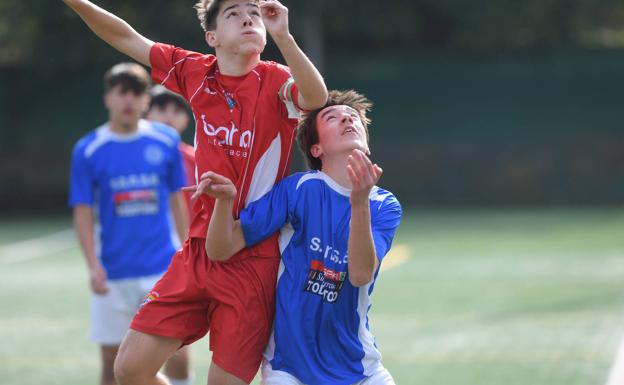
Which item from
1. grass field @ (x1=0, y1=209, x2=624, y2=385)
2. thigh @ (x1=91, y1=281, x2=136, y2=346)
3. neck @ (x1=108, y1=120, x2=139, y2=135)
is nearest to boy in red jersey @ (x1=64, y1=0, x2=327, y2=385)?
thigh @ (x1=91, y1=281, x2=136, y2=346)

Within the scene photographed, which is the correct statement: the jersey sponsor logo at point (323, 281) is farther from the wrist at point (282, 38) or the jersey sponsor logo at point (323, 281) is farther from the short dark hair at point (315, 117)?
the wrist at point (282, 38)

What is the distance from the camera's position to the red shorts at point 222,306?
4730 mm

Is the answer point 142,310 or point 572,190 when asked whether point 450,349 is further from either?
point 572,190

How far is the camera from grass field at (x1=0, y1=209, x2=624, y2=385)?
8812mm

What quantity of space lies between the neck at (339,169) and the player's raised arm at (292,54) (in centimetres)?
31

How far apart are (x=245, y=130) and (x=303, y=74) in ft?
1.46

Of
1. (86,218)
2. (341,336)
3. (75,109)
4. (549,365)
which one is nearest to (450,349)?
(549,365)

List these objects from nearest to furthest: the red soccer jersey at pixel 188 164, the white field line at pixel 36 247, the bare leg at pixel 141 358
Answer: the bare leg at pixel 141 358 < the red soccer jersey at pixel 188 164 < the white field line at pixel 36 247

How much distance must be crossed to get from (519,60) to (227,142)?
2377 cm

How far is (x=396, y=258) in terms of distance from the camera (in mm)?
16562

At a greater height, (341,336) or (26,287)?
(341,336)

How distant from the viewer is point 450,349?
9.56m

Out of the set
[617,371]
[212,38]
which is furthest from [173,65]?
[617,371]

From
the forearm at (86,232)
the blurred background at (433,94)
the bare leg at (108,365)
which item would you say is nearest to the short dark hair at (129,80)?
the forearm at (86,232)
